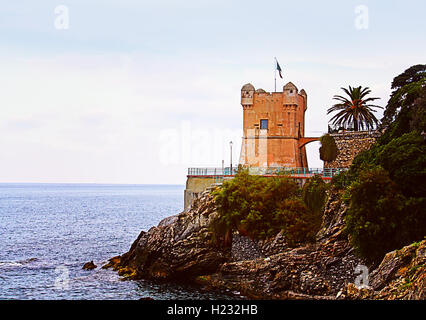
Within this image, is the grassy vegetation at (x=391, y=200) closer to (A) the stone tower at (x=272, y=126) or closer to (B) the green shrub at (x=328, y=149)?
(B) the green shrub at (x=328, y=149)

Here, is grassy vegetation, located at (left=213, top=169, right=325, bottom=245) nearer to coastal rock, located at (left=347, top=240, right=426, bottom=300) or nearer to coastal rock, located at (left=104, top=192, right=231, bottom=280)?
coastal rock, located at (left=104, top=192, right=231, bottom=280)

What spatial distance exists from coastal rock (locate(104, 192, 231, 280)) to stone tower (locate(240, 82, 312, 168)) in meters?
16.5

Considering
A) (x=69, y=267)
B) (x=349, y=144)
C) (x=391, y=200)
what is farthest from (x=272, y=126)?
(x=391, y=200)

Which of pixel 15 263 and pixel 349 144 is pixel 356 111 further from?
pixel 15 263

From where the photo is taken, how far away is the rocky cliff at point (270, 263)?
85.4ft

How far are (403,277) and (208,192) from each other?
82.5ft

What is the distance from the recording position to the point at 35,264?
5025 centimetres

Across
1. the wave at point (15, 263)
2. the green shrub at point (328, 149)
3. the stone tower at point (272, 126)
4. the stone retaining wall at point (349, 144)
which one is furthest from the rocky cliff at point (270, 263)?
the stone retaining wall at point (349, 144)

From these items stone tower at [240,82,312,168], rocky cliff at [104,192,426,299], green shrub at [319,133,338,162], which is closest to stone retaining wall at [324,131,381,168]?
green shrub at [319,133,338,162]

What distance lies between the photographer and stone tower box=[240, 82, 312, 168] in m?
60.0

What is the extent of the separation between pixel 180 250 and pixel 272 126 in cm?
2401

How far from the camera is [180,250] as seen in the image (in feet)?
138
